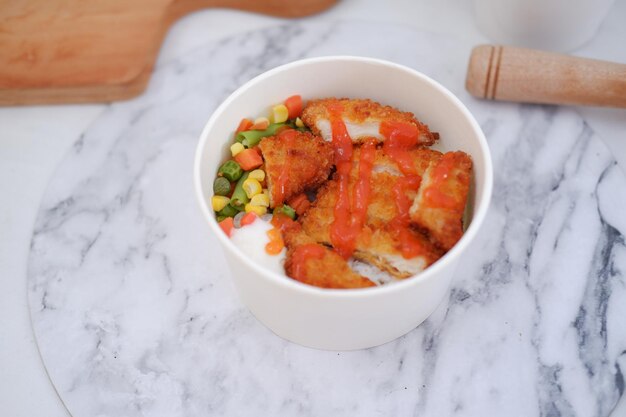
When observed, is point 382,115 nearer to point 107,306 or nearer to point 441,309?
point 441,309

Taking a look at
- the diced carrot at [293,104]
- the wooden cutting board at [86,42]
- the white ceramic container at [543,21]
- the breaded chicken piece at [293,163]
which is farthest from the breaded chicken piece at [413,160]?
the wooden cutting board at [86,42]

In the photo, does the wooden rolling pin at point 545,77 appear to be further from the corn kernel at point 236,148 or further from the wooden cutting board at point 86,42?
the corn kernel at point 236,148

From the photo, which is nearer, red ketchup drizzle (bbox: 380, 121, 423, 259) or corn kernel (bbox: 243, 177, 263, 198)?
red ketchup drizzle (bbox: 380, 121, 423, 259)

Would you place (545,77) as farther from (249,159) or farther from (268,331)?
(268,331)

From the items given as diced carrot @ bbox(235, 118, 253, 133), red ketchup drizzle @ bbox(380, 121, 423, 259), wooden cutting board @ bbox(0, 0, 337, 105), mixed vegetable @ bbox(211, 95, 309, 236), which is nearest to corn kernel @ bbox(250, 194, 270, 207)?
mixed vegetable @ bbox(211, 95, 309, 236)

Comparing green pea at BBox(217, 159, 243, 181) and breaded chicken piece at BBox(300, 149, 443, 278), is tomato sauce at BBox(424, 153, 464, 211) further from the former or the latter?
green pea at BBox(217, 159, 243, 181)

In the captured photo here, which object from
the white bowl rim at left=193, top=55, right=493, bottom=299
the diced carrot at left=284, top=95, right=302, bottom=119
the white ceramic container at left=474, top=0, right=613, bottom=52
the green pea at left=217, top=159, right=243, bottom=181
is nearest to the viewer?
the white bowl rim at left=193, top=55, right=493, bottom=299

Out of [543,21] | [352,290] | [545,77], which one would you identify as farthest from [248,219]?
[543,21]
